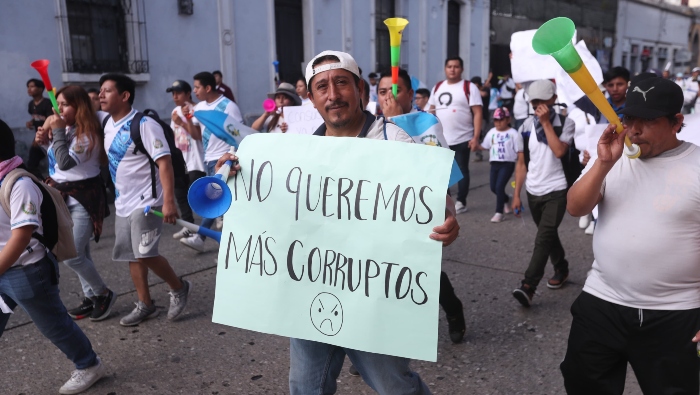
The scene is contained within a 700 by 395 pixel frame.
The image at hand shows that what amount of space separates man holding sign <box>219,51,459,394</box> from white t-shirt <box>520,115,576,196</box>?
2585 millimetres

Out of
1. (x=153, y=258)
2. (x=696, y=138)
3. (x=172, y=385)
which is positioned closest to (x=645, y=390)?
(x=696, y=138)

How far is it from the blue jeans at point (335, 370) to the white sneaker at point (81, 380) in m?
1.57

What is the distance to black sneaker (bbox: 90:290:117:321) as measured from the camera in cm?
429

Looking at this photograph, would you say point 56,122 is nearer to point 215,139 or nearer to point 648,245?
point 215,139

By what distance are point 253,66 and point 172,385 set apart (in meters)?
10.4

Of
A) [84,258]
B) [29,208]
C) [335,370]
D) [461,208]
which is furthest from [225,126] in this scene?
[461,208]

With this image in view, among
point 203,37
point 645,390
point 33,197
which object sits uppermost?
point 203,37

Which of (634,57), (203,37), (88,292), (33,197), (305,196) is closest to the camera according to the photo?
(305,196)

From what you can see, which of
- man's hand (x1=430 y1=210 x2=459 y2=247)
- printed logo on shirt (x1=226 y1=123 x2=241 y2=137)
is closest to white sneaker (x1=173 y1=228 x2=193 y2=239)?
printed logo on shirt (x1=226 y1=123 x2=241 y2=137)

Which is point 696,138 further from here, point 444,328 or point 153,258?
point 153,258

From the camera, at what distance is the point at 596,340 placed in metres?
2.35

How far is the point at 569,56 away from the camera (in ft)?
6.13

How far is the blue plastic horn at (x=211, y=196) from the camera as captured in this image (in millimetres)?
2043

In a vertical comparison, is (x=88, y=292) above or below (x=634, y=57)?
below
